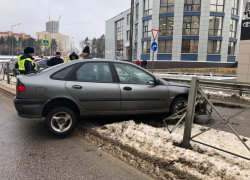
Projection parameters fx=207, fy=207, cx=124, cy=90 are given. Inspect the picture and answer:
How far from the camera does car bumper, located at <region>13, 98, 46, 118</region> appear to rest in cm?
393

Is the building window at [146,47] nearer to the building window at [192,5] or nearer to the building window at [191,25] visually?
the building window at [191,25]

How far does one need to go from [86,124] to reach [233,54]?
31250mm

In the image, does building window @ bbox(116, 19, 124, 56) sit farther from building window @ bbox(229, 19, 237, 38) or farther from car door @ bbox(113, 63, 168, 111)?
car door @ bbox(113, 63, 168, 111)

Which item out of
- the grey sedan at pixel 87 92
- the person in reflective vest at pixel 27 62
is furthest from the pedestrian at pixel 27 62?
the grey sedan at pixel 87 92

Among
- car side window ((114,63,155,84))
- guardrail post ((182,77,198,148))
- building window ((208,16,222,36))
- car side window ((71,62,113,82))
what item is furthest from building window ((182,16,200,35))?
guardrail post ((182,77,198,148))

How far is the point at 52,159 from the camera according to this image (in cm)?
335

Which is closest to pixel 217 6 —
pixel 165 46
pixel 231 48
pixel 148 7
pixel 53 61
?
pixel 231 48

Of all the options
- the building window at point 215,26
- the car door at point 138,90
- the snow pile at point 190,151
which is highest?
the building window at point 215,26

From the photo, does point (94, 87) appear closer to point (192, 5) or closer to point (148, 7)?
point (192, 5)

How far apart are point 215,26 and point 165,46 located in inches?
283

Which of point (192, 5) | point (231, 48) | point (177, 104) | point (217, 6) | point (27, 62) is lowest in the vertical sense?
point (177, 104)

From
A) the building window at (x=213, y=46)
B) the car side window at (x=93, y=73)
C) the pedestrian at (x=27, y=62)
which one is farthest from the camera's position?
the building window at (x=213, y=46)

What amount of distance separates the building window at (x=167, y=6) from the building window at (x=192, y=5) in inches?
71.9

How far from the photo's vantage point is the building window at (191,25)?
28688 millimetres
